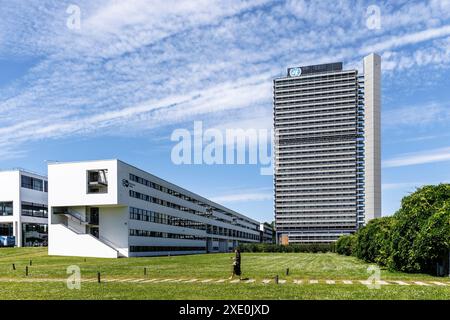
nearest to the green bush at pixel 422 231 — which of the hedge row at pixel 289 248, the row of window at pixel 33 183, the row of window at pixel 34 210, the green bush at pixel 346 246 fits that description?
the green bush at pixel 346 246

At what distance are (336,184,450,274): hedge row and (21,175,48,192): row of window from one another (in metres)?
85.9

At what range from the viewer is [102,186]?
75.1 metres

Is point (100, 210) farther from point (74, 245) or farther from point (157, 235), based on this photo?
point (157, 235)

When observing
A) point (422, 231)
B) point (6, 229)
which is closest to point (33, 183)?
point (6, 229)

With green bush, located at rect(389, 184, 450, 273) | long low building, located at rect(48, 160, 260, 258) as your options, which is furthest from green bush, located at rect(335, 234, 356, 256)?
green bush, located at rect(389, 184, 450, 273)

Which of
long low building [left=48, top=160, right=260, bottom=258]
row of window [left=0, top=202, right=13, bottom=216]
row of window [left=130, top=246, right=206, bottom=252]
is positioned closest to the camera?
long low building [left=48, top=160, right=260, bottom=258]

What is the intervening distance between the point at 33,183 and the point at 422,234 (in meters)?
93.6

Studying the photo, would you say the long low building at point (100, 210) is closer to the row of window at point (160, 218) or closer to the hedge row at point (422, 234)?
the row of window at point (160, 218)

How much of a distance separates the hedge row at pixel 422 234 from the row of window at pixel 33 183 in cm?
8587

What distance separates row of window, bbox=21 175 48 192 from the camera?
99.5 m

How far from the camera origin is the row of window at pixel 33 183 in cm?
9947

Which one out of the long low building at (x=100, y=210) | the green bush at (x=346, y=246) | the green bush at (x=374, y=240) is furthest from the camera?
the green bush at (x=346, y=246)

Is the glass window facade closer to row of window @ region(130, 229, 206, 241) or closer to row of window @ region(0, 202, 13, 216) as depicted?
row of window @ region(0, 202, 13, 216)
